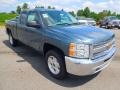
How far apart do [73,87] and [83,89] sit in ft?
0.88

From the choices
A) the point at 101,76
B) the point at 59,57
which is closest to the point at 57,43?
the point at 59,57

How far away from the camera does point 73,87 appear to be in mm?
4570

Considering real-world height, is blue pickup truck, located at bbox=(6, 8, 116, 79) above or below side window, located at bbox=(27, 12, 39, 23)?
below

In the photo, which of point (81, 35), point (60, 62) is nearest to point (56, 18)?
point (81, 35)

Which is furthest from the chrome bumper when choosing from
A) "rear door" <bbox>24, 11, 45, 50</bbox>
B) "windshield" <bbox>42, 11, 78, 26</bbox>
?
"windshield" <bbox>42, 11, 78, 26</bbox>

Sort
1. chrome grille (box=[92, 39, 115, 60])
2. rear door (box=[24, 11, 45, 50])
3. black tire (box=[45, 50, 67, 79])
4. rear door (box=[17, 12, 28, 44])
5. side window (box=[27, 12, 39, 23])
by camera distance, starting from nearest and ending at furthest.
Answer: chrome grille (box=[92, 39, 115, 60]), black tire (box=[45, 50, 67, 79]), rear door (box=[24, 11, 45, 50]), side window (box=[27, 12, 39, 23]), rear door (box=[17, 12, 28, 44])

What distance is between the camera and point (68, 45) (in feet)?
14.1

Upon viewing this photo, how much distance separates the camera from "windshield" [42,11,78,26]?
18.1ft

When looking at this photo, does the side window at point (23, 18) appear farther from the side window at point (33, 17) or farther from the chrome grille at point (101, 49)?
the chrome grille at point (101, 49)

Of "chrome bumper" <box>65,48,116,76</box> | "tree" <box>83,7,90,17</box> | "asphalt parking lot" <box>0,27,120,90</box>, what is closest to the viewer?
"chrome bumper" <box>65,48,116,76</box>

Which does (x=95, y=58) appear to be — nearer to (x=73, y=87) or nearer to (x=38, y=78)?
(x=73, y=87)

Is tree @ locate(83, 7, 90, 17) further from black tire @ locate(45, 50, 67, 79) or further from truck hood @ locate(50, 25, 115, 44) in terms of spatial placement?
black tire @ locate(45, 50, 67, 79)

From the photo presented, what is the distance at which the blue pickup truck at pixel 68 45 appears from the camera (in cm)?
423

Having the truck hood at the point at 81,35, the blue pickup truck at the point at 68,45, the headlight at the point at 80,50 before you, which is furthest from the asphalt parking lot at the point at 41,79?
the truck hood at the point at 81,35
